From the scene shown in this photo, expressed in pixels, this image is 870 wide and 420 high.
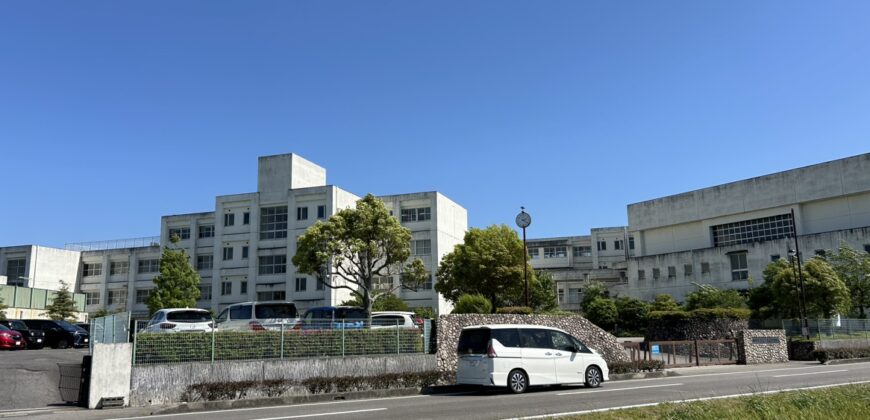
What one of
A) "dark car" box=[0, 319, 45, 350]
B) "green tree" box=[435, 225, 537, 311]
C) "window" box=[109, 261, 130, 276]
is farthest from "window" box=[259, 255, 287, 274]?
"dark car" box=[0, 319, 45, 350]

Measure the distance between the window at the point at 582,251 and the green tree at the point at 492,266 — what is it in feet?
146

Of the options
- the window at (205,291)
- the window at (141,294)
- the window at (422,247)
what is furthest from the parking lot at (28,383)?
the window at (141,294)

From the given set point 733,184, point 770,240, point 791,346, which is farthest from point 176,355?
point 733,184

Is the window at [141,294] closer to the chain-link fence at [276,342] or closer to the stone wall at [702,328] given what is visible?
the chain-link fence at [276,342]

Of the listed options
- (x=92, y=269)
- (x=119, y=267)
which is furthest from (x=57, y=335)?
(x=92, y=269)

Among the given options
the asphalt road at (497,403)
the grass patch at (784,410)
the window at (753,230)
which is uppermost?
the window at (753,230)

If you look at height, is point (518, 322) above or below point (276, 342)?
above

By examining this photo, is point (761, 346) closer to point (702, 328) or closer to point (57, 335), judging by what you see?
point (702, 328)

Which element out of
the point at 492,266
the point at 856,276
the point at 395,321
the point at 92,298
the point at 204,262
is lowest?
the point at 395,321

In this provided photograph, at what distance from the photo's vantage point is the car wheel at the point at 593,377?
58.4 feet

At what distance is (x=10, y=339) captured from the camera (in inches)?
1141

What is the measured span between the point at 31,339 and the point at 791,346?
36.8 meters

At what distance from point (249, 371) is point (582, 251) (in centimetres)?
7922

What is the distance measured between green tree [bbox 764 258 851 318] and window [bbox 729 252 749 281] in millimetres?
16212
